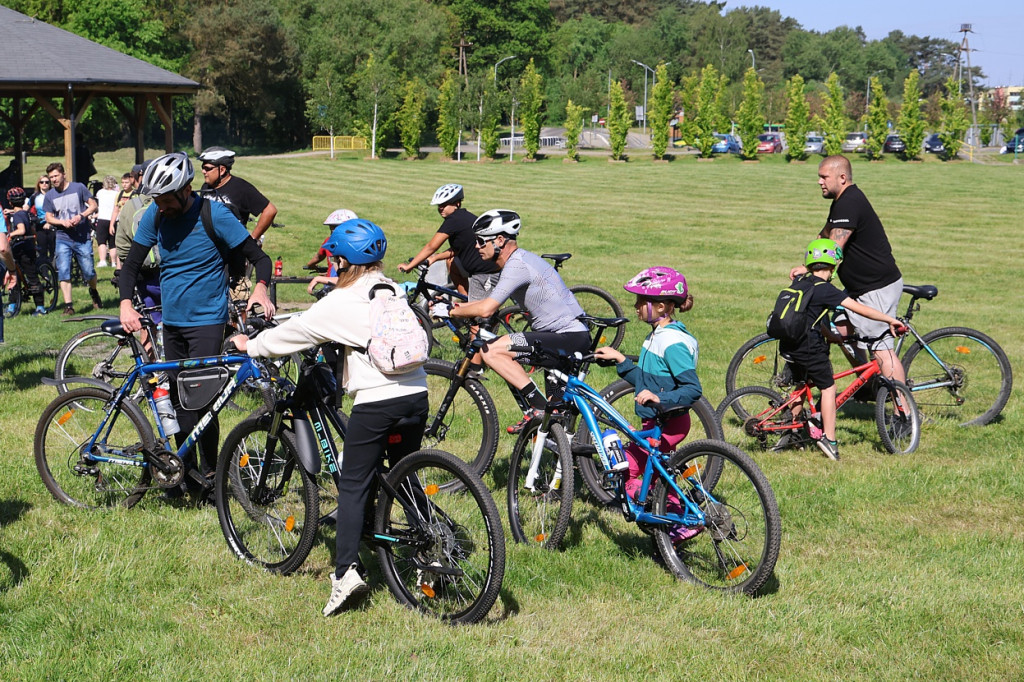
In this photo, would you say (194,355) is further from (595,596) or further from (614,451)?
(595,596)

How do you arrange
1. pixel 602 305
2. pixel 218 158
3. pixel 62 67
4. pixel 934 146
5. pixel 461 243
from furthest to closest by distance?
pixel 934 146, pixel 62 67, pixel 602 305, pixel 461 243, pixel 218 158

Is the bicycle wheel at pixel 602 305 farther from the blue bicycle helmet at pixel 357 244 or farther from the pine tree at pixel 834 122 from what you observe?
the pine tree at pixel 834 122

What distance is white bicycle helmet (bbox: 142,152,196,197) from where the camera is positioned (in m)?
6.02

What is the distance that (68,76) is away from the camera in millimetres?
25734

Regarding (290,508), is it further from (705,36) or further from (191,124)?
(705,36)

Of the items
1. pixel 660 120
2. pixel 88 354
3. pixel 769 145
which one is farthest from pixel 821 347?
pixel 769 145

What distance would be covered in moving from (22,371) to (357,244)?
23.4 ft

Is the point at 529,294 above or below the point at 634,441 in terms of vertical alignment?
above

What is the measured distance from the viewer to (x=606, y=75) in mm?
108312

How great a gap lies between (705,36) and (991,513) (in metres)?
117

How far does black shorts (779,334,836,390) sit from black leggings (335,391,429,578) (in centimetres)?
398

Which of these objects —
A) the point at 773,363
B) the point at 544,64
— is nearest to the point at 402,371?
the point at 773,363

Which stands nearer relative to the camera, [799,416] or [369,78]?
[799,416]

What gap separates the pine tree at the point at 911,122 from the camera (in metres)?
55.8
